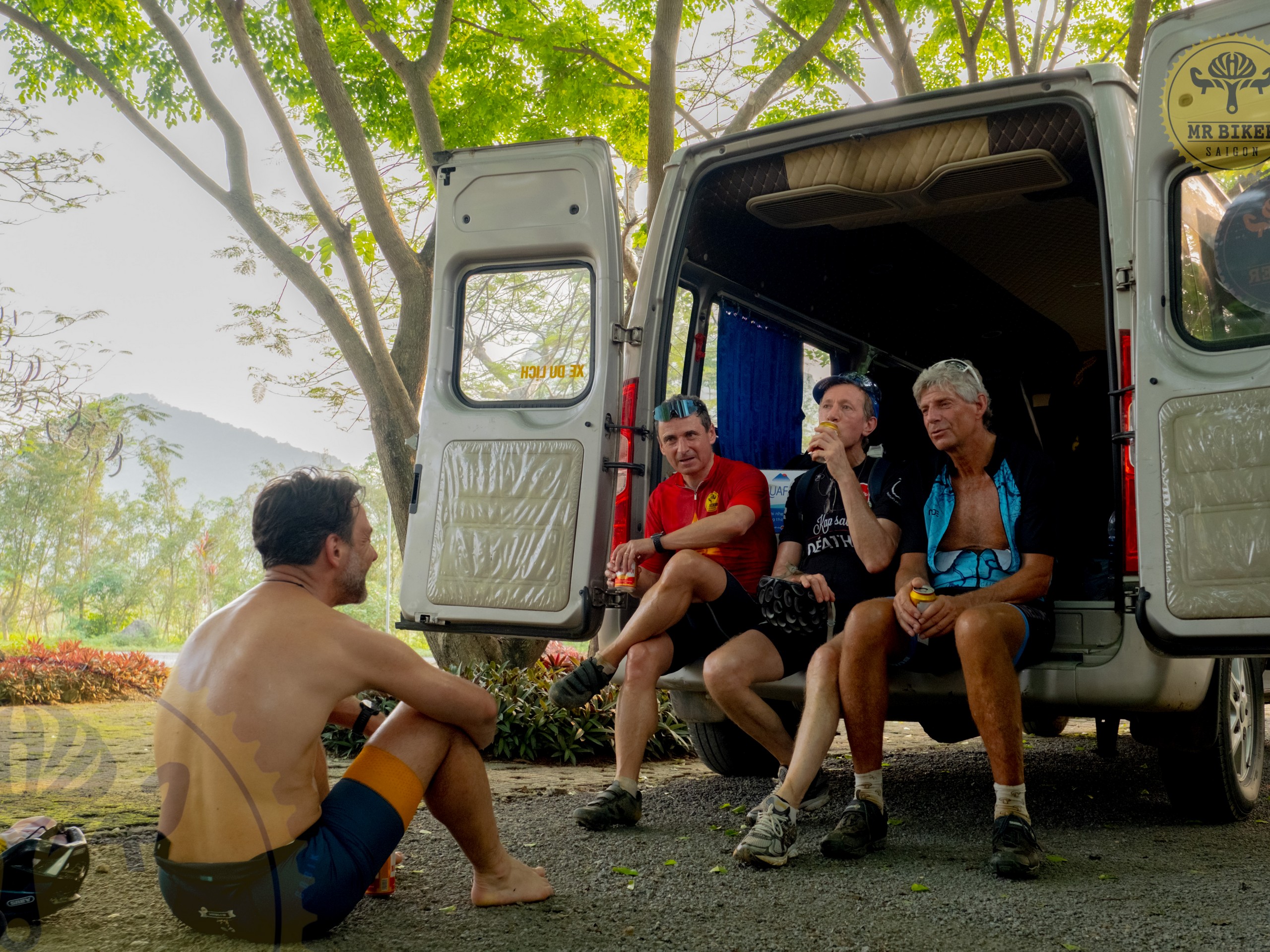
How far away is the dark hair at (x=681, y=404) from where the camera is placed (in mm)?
3875

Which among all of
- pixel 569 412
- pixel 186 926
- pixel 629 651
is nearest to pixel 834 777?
pixel 629 651

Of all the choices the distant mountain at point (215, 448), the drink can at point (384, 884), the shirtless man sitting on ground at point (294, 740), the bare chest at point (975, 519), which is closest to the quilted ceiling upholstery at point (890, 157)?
the bare chest at point (975, 519)

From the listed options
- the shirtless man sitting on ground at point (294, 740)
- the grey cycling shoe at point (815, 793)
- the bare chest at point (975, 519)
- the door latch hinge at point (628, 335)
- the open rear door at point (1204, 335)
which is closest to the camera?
the shirtless man sitting on ground at point (294, 740)

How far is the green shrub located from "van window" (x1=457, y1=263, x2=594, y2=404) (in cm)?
196

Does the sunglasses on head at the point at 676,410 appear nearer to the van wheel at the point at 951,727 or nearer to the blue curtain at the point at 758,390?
the blue curtain at the point at 758,390

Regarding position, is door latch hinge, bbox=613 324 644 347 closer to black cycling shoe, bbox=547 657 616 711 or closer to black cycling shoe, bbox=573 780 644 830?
black cycling shoe, bbox=547 657 616 711

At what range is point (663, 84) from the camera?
21.5 ft

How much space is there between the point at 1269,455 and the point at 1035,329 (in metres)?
4.39

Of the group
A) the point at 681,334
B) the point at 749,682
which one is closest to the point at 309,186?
the point at 681,334

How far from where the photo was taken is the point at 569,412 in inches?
147

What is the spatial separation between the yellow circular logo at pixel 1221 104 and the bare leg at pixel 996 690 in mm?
1360

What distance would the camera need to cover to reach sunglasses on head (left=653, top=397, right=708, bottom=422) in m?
3.88

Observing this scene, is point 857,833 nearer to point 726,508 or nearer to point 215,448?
point 726,508

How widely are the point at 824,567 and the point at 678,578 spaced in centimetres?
56
